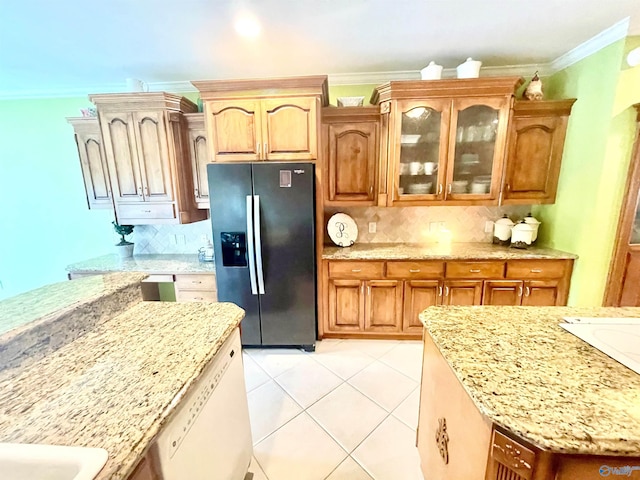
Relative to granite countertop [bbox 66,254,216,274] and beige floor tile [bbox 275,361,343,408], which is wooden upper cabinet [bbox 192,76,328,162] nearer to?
granite countertop [bbox 66,254,216,274]

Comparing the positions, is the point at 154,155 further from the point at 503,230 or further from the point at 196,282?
the point at 503,230

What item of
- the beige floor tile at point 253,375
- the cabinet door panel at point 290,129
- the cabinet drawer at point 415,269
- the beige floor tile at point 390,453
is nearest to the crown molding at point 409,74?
the cabinet door panel at point 290,129

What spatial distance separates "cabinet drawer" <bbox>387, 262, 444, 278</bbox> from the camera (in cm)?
250

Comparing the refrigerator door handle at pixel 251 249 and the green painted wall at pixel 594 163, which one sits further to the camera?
the refrigerator door handle at pixel 251 249

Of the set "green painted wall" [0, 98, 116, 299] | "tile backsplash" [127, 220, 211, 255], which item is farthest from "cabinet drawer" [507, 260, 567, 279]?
"green painted wall" [0, 98, 116, 299]

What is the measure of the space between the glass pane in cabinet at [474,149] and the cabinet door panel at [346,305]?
1.34m

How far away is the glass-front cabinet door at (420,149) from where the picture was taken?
242 centimetres

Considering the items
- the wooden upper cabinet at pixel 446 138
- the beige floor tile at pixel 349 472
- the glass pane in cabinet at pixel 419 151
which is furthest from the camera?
the glass pane in cabinet at pixel 419 151

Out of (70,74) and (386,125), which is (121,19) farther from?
(386,125)

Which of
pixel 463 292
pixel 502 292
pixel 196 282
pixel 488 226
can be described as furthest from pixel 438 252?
pixel 196 282

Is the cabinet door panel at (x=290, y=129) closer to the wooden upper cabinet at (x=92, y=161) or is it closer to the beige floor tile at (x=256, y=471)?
the wooden upper cabinet at (x=92, y=161)

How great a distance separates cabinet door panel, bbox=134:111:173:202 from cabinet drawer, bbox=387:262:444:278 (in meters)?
2.31

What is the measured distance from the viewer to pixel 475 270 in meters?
2.48

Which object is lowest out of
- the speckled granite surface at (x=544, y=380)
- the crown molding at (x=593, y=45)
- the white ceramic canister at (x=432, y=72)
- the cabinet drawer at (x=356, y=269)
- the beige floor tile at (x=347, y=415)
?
the beige floor tile at (x=347, y=415)
